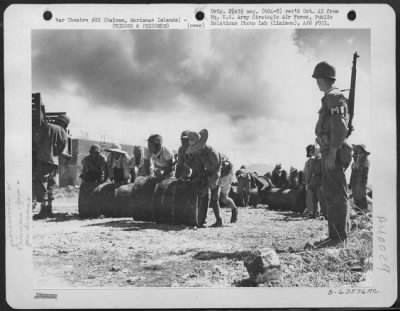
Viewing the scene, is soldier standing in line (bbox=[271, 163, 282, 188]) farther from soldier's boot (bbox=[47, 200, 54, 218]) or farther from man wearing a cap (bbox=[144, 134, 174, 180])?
soldier's boot (bbox=[47, 200, 54, 218])

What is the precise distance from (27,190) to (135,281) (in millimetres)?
1463

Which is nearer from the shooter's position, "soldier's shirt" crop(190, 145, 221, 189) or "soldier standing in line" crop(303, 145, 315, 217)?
"soldier standing in line" crop(303, 145, 315, 217)

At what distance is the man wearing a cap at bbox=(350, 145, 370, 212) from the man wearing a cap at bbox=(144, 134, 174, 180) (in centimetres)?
195

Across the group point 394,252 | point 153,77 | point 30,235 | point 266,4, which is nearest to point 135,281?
point 30,235

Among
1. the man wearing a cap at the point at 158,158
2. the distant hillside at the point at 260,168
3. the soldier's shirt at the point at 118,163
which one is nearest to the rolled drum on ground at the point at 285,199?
the distant hillside at the point at 260,168

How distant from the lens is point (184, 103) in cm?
539

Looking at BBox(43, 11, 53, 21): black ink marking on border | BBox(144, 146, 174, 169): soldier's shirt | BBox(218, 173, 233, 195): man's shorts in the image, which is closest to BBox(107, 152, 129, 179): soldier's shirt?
BBox(144, 146, 174, 169): soldier's shirt

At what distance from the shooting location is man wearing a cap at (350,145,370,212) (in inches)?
209

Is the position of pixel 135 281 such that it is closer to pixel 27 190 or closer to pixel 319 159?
pixel 27 190

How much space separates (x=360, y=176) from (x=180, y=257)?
6.80ft

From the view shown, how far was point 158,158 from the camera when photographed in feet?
18.8

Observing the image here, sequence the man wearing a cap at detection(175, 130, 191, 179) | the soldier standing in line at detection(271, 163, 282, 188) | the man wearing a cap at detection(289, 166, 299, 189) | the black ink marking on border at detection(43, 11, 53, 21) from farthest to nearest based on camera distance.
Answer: the man wearing a cap at detection(289, 166, 299, 189) < the soldier standing in line at detection(271, 163, 282, 188) < the man wearing a cap at detection(175, 130, 191, 179) < the black ink marking on border at detection(43, 11, 53, 21)

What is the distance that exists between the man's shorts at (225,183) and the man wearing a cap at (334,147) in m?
1.03

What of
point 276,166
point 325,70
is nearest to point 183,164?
point 276,166
